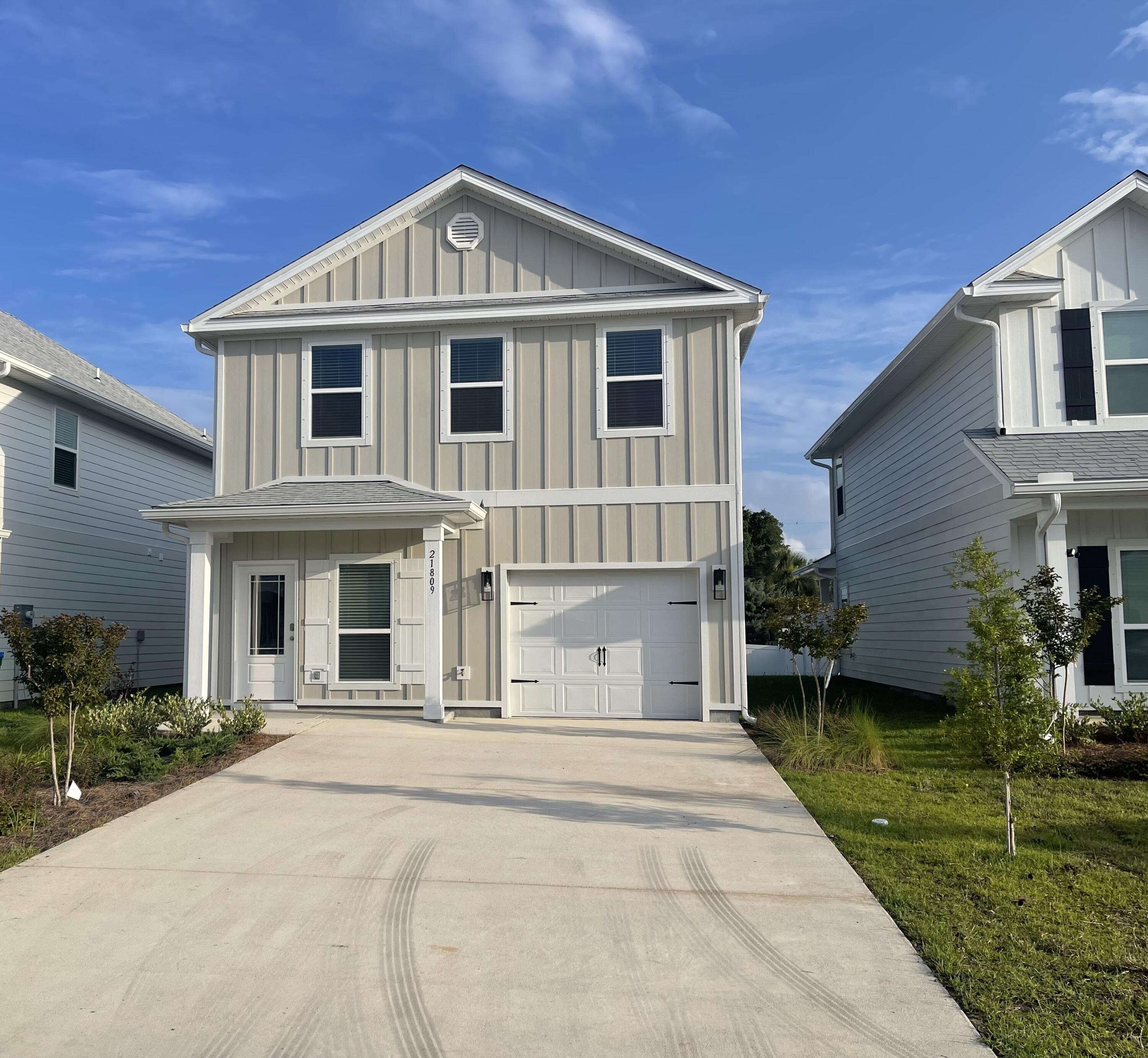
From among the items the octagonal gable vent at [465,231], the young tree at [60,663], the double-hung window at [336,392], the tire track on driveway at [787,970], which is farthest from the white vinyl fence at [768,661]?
the young tree at [60,663]

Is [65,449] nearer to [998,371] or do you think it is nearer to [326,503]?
[326,503]

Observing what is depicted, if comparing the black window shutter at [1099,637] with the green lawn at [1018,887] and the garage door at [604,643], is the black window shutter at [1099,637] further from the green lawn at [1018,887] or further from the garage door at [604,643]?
the garage door at [604,643]

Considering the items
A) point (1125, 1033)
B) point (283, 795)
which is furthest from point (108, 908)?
point (1125, 1033)

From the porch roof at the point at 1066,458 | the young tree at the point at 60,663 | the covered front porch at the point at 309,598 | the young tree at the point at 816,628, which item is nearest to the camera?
the young tree at the point at 60,663

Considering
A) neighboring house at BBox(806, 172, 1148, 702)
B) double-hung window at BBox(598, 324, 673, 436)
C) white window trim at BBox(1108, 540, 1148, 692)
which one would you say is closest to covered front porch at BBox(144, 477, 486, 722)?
double-hung window at BBox(598, 324, 673, 436)

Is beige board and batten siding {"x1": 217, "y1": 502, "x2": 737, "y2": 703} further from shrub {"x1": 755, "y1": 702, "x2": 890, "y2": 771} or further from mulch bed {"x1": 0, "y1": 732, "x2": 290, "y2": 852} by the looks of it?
mulch bed {"x1": 0, "y1": 732, "x2": 290, "y2": 852}

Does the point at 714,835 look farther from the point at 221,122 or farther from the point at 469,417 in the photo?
the point at 221,122

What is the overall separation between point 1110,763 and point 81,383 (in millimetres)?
16289

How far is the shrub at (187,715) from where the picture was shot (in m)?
10.1

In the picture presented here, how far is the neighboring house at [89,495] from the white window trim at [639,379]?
860 centimetres

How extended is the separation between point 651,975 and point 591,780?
4305 mm

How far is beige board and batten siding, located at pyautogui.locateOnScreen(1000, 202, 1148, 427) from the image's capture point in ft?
39.6

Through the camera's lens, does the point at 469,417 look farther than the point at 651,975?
Yes

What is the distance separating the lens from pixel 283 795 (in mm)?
8008
